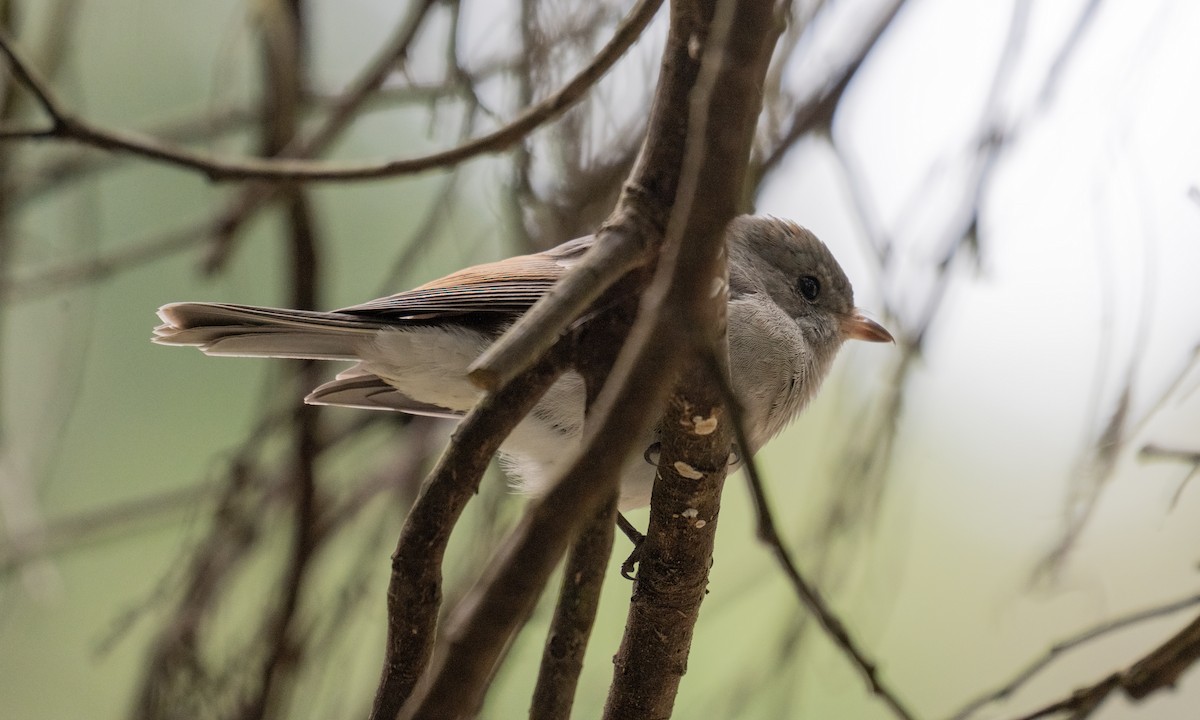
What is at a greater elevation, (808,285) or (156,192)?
(156,192)

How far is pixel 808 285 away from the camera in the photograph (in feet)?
9.71

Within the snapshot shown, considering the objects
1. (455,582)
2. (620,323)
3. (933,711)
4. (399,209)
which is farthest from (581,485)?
(399,209)

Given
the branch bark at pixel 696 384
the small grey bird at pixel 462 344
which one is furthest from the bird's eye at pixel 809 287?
the branch bark at pixel 696 384

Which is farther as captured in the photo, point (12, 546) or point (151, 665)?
point (12, 546)

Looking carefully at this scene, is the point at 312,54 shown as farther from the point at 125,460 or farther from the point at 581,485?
the point at 581,485

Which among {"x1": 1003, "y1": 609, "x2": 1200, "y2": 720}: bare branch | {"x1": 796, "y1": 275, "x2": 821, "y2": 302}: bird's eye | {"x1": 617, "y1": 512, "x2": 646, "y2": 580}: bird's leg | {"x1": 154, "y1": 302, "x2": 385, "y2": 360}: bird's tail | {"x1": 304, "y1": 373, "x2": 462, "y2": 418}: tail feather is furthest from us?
{"x1": 796, "y1": 275, "x2": 821, "y2": 302}: bird's eye

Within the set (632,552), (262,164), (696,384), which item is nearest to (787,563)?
(696,384)

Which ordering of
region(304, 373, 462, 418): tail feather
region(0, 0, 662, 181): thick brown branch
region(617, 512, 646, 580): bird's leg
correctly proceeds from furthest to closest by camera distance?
region(304, 373, 462, 418): tail feather → region(617, 512, 646, 580): bird's leg → region(0, 0, 662, 181): thick brown branch

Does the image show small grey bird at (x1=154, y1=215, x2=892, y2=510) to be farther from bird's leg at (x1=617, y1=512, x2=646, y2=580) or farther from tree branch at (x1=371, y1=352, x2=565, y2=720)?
tree branch at (x1=371, y1=352, x2=565, y2=720)

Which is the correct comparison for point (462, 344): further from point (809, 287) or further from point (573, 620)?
point (809, 287)

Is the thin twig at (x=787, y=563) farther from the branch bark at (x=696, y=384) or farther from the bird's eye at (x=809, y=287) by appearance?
the bird's eye at (x=809, y=287)

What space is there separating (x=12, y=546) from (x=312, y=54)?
5.84ft

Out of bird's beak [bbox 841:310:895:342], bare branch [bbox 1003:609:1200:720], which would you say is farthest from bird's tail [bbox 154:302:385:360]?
bare branch [bbox 1003:609:1200:720]

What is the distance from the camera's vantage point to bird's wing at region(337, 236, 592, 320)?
2346 millimetres
